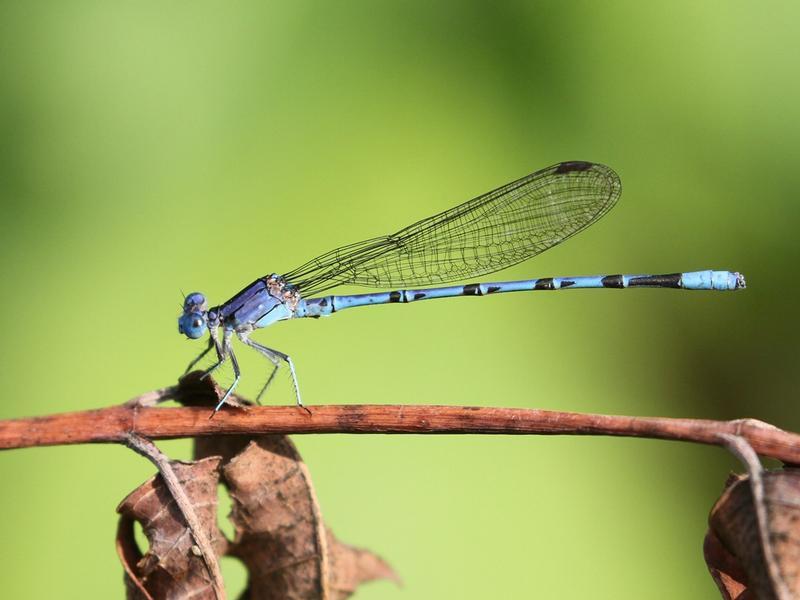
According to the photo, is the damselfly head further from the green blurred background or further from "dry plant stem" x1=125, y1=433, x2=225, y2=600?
"dry plant stem" x1=125, y1=433, x2=225, y2=600

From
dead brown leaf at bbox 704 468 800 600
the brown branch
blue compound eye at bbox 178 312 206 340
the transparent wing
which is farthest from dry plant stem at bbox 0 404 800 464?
the transparent wing

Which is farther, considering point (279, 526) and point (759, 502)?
point (279, 526)

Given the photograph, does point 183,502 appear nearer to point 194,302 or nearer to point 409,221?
point 194,302

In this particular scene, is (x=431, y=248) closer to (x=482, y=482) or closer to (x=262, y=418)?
(x=482, y=482)

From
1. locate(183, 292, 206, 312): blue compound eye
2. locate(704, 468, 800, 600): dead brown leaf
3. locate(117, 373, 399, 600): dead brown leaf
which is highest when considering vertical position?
locate(183, 292, 206, 312): blue compound eye

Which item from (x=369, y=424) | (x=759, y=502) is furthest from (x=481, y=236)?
(x=759, y=502)

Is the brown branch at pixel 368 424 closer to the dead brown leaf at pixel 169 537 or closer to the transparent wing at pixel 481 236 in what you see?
the dead brown leaf at pixel 169 537

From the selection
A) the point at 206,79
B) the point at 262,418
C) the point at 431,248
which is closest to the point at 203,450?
the point at 262,418
